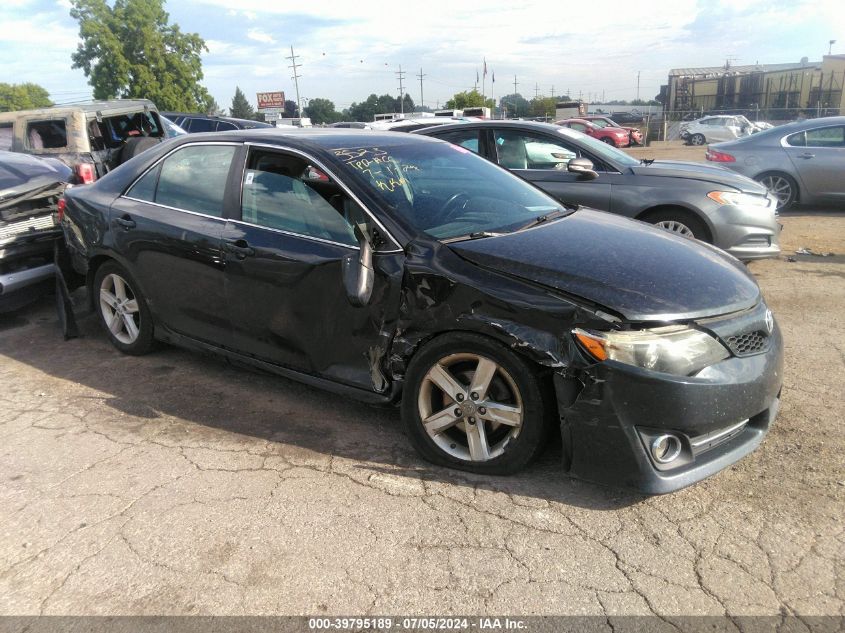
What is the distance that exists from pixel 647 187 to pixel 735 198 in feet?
2.79

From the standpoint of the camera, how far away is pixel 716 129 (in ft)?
107

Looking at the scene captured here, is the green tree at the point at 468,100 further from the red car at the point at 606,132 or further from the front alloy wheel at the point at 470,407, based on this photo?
the front alloy wheel at the point at 470,407

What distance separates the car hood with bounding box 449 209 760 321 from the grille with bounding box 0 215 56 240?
4.12 m

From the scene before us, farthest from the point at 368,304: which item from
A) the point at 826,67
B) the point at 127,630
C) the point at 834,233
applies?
the point at 826,67

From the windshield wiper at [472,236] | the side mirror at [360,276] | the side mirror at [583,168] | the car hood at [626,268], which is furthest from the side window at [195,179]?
the side mirror at [583,168]

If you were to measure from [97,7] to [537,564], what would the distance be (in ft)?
184

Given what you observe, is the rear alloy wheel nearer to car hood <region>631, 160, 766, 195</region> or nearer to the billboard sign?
car hood <region>631, 160, 766, 195</region>

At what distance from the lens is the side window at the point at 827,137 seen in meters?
10.2

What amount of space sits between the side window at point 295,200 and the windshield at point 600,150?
4.10 m

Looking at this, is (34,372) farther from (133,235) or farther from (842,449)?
(842,449)

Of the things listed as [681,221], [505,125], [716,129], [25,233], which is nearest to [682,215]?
[681,221]

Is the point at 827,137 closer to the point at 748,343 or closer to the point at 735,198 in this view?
the point at 735,198

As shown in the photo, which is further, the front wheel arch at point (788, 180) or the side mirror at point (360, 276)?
the front wheel arch at point (788, 180)

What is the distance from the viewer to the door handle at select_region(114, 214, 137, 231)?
4582mm
